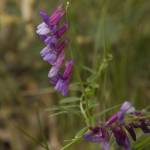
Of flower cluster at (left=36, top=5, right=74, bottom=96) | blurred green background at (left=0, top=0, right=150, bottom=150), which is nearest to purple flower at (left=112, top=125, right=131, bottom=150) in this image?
flower cluster at (left=36, top=5, right=74, bottom=96)

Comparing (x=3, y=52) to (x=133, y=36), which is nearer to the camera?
(x=133, y=36)

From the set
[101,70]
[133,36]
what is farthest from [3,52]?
[101,70]

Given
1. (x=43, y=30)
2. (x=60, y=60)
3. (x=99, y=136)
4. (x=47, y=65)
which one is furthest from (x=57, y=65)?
(x=47, y=65)

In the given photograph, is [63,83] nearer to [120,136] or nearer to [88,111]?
[88,111]

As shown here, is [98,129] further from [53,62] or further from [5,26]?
[5,26]

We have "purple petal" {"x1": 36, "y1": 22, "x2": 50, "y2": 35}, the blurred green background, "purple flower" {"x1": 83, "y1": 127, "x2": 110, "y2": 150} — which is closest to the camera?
"purple flower" {"x1": 83, "y1": 127, "x2": 110, "y2": 150}

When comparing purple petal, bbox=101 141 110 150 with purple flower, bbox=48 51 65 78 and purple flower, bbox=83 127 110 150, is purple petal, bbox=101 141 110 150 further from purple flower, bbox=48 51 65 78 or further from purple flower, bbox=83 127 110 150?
purple flower, bbox=48 51 65 78

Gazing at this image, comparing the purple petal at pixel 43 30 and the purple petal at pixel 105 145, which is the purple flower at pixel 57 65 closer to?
the purple petal at pixel 43 30

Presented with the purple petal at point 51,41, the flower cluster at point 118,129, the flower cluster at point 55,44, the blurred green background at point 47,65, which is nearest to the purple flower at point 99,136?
the flower cluster at point 118,129
